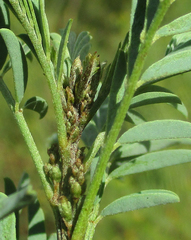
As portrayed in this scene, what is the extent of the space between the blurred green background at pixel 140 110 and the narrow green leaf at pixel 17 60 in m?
1.35

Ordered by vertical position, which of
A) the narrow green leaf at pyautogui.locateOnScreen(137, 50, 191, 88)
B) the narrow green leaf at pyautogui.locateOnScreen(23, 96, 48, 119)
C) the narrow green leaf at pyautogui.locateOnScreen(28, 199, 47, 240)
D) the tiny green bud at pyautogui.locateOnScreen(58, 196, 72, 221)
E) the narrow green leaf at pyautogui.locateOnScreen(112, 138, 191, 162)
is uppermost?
the narrow green leaf at pyautogui.locateOnScreen(137, 50, 191, 88)

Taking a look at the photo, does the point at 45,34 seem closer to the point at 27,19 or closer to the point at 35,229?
the point at 27,19

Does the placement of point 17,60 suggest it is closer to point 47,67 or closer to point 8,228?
point 47,67

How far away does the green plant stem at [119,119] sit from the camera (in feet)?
1.16

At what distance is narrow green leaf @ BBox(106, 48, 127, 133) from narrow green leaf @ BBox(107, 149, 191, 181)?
0.12m

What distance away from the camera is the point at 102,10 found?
2.54 meters

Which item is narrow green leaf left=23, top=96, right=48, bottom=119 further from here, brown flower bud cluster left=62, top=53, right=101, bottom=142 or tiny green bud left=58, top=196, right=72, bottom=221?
tiny green bud left=58, top=196, right=72, bottom=221

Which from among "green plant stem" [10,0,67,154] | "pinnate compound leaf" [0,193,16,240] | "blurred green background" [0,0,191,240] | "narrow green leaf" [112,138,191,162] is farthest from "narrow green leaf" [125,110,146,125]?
"blurred green background" [0,0,191,240]

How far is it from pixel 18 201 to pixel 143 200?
23 cm

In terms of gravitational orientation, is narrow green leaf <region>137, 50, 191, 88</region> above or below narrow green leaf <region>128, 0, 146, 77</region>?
below

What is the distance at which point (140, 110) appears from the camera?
6.82 feet

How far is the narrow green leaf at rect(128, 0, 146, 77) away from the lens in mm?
389

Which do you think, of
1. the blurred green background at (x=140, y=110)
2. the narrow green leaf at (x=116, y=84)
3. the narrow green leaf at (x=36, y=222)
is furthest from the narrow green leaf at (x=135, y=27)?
the blurred green background at (x=140, y=110)

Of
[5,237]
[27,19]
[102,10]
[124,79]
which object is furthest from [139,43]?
[102,10]
